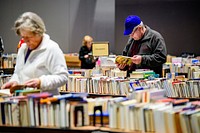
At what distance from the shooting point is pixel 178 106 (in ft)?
10.5

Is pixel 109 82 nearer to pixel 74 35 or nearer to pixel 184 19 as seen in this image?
pixel 74 35

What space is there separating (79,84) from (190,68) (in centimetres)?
344

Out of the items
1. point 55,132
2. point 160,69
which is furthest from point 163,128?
point 160,69

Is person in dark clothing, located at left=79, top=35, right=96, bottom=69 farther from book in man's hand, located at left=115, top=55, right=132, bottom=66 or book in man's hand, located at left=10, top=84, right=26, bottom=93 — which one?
book in man's hand, located at left=10, top=84, right=26, bottom=93

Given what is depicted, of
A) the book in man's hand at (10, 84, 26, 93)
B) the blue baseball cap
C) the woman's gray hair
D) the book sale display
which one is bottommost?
the book sale display

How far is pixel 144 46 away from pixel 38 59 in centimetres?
214

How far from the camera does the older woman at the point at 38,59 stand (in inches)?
140

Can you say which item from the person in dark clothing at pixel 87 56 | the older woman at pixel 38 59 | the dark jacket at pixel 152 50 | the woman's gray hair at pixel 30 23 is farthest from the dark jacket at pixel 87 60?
the woman's gray hair at pixel 30 23

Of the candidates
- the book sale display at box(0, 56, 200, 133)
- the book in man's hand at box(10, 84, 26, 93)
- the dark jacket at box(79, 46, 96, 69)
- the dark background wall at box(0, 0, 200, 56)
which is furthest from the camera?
the dark background wall at box(0, 0, 200, 56)

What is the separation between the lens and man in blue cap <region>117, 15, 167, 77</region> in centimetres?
530

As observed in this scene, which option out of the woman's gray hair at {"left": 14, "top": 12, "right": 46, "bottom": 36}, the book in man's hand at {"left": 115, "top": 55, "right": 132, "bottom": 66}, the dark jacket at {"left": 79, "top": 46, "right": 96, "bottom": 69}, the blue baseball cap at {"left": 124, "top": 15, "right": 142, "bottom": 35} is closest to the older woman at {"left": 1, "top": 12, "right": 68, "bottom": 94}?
the woman's gray hair at {"left": 14, "top": 12, "right": 46, "bottom": 36}

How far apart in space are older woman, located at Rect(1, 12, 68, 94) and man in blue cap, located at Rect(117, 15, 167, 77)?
71.9 inches

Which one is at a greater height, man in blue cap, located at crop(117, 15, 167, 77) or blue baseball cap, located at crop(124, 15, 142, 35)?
blue baseball cap, located at crop(124, 15, 142, 35)

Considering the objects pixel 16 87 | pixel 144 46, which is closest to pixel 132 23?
pixel 144 46
